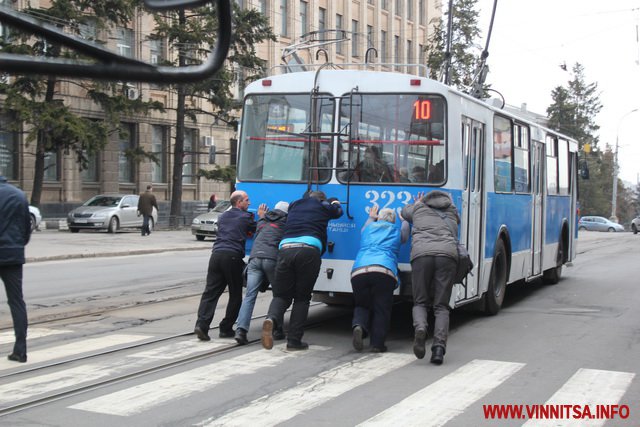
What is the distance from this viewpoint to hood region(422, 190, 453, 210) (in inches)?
343

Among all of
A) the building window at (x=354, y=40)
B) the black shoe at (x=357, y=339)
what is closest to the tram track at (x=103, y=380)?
the black shoe at (x=357, y=339)

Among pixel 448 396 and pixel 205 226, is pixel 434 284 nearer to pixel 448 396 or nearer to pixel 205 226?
pixel 448 396

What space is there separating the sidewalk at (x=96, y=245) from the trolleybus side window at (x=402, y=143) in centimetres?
1277

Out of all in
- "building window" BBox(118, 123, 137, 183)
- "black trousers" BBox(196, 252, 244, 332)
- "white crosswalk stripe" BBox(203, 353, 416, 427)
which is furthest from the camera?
"building window" BBox(118, 123, 137, 183)

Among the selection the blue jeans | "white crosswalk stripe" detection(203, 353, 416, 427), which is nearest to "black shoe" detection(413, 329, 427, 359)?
"white crosswalk stripe" detection(203, 353, 416, 427)

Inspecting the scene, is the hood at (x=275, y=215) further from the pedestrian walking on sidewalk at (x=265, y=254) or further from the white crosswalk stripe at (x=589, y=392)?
the white crosswalk stripe at (x=589, y=392)

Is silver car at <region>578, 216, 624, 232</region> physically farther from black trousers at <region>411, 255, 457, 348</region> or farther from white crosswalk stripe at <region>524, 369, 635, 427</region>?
white crosswalk stripe at <region>524, 369, 635, 427</region>

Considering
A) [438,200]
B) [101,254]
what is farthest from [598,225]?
[438,200]

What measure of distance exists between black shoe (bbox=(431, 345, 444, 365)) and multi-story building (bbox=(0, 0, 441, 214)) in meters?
17.4

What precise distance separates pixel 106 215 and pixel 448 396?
27039 millimetres

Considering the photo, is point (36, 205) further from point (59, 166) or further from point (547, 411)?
point (547, 411)

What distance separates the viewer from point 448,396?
6543mm

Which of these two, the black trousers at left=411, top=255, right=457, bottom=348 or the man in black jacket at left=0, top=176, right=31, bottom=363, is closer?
the man in black jacket at left=0, top=176, right=31, bottom=363

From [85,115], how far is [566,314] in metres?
28.3
